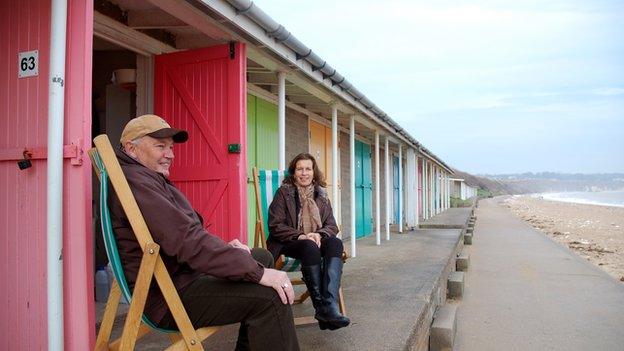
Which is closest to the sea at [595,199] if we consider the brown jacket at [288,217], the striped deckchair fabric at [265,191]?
the striped deckchair fabric at [265,191]

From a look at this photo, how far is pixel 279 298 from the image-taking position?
6.89 ft

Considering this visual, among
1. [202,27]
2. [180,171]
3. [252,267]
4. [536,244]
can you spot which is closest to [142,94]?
[180,171]

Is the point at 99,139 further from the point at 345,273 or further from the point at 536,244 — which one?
the point at 536,244

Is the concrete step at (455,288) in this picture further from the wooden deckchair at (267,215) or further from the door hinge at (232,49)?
the door hinge at (232,49)

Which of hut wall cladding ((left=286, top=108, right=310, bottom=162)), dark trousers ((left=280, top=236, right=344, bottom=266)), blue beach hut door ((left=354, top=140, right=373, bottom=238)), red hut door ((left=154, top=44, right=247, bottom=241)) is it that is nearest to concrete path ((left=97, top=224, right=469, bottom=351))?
dark trousers ((left=280, top=236, right=344, bottom=266))

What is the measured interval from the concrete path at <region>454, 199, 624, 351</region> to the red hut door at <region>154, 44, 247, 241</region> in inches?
99.7

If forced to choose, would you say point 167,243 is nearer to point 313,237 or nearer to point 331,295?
Result: point 331,295

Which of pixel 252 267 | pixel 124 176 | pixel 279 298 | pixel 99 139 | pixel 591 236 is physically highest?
pixel 99 139

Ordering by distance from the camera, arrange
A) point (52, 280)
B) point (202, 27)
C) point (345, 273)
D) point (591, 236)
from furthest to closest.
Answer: point (591, 236) < point (345, 273) < point (202, 27) < point (52, 280)

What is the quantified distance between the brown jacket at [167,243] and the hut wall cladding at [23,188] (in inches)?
20.6

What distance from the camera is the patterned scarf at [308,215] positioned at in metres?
3.72

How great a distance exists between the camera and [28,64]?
7.82 feet

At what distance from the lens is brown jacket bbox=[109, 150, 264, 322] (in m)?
1.98

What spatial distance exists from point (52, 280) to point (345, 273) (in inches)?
157
